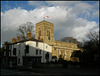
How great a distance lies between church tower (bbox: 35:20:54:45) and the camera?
59.8 metres

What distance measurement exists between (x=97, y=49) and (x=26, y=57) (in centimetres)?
2202

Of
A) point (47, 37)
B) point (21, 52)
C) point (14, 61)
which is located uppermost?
point (47, 37)

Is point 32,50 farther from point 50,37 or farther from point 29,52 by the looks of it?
point 50,37

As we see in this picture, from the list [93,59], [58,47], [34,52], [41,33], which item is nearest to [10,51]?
[34,52]

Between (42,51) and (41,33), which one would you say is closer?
(42,51)

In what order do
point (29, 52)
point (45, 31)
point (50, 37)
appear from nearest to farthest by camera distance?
point (29, 52)
point (45, 31)
point (50, 37)

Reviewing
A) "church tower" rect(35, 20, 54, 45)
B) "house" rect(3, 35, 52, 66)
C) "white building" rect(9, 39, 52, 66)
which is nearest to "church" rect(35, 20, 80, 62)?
"church tower" rect(35, 20, 54, 45)

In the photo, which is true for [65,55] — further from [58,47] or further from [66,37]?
[66,37]

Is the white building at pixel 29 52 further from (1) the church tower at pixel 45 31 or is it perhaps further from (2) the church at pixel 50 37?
(1) the church tower at pixel 45 31

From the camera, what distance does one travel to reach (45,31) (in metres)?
60.7

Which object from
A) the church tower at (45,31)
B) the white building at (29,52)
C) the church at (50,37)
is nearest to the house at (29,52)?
the white building at (29,52)

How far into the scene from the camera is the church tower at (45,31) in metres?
59.8

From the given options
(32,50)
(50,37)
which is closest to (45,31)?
(50,37)

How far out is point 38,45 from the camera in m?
40.3
